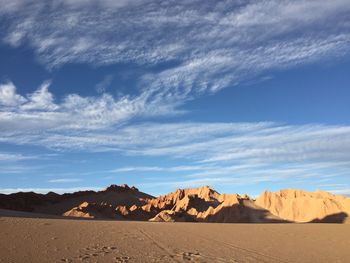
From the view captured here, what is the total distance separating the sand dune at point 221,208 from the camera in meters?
50.2

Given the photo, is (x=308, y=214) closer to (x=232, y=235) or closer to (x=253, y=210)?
(x=253, y=210)

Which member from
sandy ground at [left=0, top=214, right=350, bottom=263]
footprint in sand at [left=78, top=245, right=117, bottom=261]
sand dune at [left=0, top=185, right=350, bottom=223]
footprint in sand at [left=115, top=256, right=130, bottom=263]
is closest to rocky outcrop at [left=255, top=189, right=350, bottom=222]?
sand dune at [left=0, top=185, right=350, bottom=223]

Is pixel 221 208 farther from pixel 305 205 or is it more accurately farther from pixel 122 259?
pixel 122 259

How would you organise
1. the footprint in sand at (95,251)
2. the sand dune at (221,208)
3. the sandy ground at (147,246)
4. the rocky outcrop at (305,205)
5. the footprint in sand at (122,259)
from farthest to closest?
the sand dune at (221,208)
the rocky outcrop at (305,205)
the sandy ground at (147,246)
the footprint in sand at (95,251)
the footprint in sand at (122,259)

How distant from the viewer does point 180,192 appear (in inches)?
3054

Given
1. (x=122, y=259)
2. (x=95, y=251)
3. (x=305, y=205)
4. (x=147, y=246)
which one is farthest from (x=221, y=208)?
(x=122, y=259)

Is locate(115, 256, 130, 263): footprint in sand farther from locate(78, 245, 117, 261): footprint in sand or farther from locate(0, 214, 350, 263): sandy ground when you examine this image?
locate(78, 245, 117, 261): footprint in sand

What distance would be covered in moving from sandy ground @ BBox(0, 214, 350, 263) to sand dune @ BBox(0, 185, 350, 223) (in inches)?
1066

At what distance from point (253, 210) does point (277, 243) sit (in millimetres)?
33074

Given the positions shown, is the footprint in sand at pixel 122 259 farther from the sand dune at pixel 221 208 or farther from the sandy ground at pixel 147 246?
the sand dune at pixel 221 208

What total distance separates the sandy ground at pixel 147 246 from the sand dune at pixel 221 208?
27.1 m

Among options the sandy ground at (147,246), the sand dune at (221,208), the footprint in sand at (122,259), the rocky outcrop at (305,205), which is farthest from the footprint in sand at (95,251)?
the rocky outcrop at (305,205)

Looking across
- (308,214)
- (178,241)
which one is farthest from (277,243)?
(308,214)

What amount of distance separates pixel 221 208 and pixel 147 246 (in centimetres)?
3959
